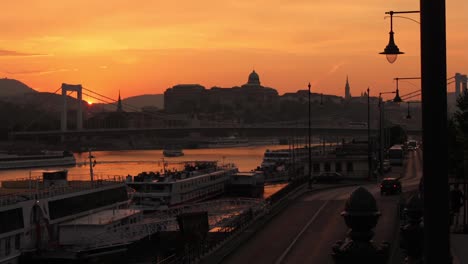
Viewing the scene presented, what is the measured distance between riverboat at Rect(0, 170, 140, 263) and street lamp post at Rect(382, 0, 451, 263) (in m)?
19.1

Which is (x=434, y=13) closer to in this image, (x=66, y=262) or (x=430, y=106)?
(x=430, y=106)

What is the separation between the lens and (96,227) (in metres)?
24.2

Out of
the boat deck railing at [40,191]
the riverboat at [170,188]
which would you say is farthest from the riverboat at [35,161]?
the boat deck railing at [40,191]

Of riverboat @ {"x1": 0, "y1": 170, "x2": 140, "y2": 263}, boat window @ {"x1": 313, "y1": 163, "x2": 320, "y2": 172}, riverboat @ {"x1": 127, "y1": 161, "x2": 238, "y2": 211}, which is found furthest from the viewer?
boat window @ {"x1": 313, "y1": 163, "x2": 320, "y2": 172}

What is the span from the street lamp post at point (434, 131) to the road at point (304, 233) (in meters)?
12.8

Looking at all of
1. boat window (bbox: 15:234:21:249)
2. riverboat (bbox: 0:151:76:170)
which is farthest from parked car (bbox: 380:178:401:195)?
riverboat (bbox: 0:151:76:170)

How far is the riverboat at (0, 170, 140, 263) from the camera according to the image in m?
21.5

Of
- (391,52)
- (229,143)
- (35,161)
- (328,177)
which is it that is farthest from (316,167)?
(229,143)

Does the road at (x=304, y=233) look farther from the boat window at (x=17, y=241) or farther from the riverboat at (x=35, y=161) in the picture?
the riverboat at (x=35, y=161)

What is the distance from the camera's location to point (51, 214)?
24094 mm

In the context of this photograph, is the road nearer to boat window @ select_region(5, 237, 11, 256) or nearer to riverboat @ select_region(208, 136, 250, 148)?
boat window @ select_region(5, 237, 11, 256)

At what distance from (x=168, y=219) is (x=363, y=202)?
83.0 feet

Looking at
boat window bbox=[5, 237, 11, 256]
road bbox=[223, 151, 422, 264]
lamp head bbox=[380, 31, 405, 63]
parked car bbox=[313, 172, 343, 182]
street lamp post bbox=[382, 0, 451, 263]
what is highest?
lamp head bbox=[380, 31, 405, 63]

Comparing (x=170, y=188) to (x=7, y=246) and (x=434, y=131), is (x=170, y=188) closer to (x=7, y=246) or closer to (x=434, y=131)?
(x=7, y=246)
